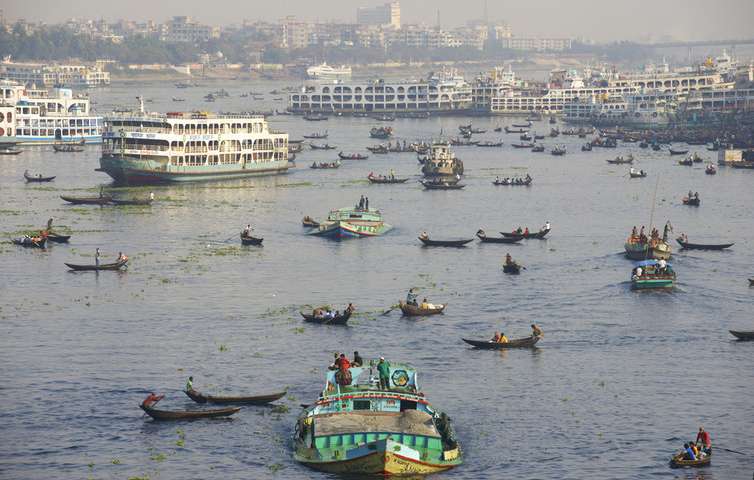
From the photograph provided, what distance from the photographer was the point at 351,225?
89125 mm

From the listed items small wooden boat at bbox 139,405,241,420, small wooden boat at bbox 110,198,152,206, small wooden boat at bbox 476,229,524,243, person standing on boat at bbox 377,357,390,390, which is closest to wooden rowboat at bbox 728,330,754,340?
person standing on boat at bbox 377,357,390,390

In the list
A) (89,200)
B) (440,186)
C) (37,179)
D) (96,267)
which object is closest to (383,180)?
(440,186)

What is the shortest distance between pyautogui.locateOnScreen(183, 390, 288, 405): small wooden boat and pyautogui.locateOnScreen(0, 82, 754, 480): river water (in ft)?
1.43

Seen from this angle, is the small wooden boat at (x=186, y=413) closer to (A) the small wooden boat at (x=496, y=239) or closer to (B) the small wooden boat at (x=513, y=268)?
(B) the small wooden boat at (x=513, y=268)

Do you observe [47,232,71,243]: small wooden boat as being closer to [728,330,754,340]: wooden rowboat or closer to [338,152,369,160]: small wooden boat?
[728,330,754,340]: wooden rowboat

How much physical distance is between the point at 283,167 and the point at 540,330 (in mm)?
75329

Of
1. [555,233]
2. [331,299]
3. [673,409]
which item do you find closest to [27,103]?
[555,233]

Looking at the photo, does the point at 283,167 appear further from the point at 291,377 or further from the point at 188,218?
the point at 291,377

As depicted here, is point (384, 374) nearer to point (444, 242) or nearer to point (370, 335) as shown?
point (370, 335)

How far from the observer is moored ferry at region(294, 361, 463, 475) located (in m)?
42.7

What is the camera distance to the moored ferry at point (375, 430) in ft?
140

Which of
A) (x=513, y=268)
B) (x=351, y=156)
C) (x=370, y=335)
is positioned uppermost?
(x=513, y=268)

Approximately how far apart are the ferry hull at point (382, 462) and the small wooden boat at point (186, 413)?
249 inches

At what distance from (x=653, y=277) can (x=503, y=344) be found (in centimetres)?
1540
